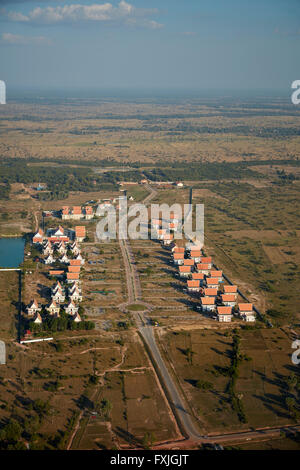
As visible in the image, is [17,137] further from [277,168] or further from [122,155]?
[277,168]

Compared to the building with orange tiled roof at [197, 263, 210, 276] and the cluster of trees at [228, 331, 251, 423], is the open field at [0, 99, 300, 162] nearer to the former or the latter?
the building with orange tiled roof at [197, 263, 210, 276]

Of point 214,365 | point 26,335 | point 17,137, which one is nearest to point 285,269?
point 214,365

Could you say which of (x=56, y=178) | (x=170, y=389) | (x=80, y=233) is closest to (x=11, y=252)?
(x=80, y=233)

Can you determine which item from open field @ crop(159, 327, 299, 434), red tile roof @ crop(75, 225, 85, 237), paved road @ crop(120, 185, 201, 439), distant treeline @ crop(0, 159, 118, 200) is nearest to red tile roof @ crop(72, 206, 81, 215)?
red tile roof @ crop(75, 225, 85, 237)

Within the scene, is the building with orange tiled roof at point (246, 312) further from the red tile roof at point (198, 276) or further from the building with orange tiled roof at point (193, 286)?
the red tile roof at point (198, 276)

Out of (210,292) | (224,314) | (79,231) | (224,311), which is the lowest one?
(224,314)

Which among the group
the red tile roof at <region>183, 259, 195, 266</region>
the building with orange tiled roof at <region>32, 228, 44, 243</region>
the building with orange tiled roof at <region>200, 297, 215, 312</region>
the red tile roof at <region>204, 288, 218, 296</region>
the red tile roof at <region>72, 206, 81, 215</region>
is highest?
the red tile roof at <region>72, 206, 81, 215</region>

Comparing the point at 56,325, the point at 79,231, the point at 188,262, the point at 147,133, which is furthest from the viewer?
the point at 147,133

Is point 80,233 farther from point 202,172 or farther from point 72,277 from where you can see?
point 202,172
